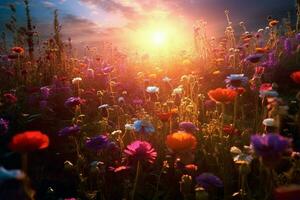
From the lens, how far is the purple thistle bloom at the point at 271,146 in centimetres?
188

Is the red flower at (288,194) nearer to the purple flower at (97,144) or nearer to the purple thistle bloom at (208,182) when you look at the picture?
the purple thistle bloom at (208,182)

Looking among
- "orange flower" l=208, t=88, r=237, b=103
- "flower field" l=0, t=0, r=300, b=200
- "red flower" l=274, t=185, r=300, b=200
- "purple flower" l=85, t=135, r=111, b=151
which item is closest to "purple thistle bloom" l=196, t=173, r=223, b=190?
"flower field" l=0, t=0, r=300, b=200

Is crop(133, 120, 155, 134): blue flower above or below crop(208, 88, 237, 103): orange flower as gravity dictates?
below

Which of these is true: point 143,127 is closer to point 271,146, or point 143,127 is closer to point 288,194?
point 271,146

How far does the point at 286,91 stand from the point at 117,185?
3245 mm

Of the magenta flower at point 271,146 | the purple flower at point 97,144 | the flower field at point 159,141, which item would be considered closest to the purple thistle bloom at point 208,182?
the flower field at point 159,141

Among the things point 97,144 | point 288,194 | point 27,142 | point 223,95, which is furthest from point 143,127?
point 288,194

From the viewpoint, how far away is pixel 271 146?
1895 mm

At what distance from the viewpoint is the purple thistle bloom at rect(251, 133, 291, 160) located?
188cm

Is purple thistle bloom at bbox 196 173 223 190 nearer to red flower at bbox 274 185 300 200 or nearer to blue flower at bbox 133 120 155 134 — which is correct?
blue flower at bbox 133 120 155 134

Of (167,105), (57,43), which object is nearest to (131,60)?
(57,43)

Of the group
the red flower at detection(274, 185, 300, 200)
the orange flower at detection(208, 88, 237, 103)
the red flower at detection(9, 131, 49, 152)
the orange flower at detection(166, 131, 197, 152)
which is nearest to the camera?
the red flower at detection(274, 185, 300, 200)

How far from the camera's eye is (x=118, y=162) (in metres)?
3.76

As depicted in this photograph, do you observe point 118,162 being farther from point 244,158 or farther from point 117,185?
point 244,158
